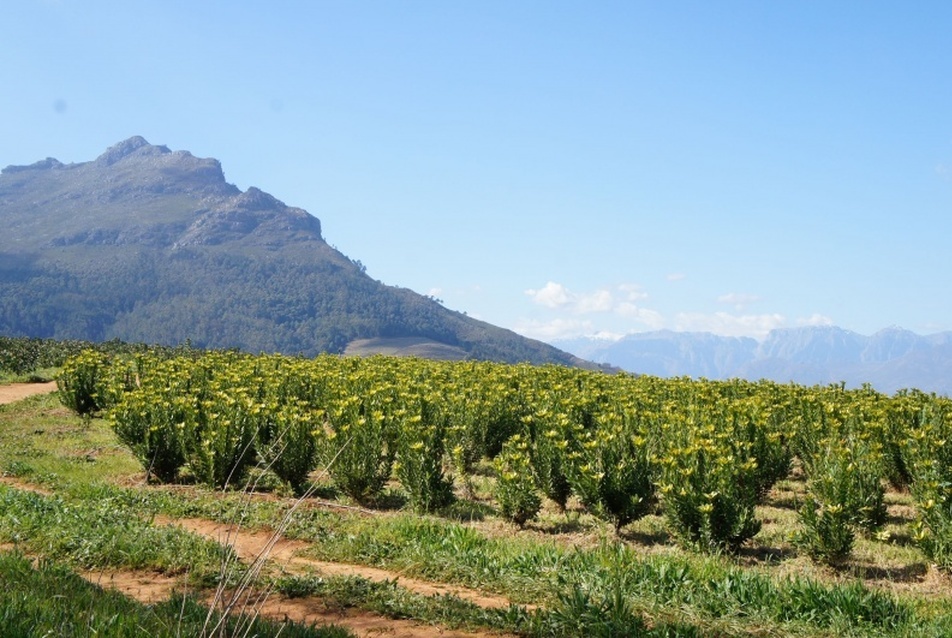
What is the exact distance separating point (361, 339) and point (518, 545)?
186m

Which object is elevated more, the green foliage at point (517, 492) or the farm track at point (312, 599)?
the green foliage at point (517, 492)

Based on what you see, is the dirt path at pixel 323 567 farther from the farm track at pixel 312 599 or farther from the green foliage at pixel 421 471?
the green foliage at pixel 421 471

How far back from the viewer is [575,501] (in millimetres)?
11625

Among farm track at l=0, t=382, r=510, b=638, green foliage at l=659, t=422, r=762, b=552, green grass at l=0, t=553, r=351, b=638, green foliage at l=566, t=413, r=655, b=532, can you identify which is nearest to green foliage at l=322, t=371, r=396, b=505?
farm track at l=0, t=382, r=510, b=638

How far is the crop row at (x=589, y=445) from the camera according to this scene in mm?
8648

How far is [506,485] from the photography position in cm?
973

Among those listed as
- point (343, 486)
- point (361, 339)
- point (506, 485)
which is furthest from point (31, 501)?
point (361, 339)

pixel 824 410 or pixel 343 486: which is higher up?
pixel 824 410

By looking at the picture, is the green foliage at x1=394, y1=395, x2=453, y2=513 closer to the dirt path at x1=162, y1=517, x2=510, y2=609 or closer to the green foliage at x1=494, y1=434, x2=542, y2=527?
the green foliage at x1=494, y1=434, x2=542, y2=527

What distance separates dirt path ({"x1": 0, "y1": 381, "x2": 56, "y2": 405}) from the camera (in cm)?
2280

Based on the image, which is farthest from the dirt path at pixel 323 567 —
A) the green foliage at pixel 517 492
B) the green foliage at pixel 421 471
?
the green foliage at pixel 517 492

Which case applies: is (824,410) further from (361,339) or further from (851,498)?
(361,339)

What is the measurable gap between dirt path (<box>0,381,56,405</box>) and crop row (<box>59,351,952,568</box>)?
6.99 m

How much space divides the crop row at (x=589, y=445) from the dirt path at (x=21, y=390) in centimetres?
699
